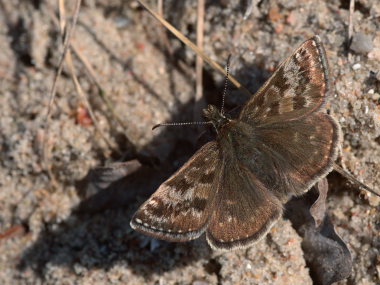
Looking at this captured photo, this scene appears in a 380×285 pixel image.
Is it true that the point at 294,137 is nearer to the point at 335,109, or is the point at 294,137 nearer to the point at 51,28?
the point at 335,109

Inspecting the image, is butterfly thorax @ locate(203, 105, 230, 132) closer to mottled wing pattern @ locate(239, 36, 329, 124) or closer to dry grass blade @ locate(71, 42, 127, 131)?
mottled wing pattern @ locate(239, 36, 329, 124)

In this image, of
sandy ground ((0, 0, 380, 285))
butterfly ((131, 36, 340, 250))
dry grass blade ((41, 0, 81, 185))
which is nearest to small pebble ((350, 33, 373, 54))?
sandy ground ((0, 0, 380, 285))

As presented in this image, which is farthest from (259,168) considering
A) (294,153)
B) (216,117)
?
(216,117)

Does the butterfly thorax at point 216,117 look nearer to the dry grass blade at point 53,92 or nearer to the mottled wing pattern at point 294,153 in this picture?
the mottled wing pattern at point 294,153

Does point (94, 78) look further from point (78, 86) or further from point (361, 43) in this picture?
point (361, 43)

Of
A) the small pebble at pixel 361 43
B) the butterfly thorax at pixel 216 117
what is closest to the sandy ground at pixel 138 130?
the small pebble at pixel 361 43

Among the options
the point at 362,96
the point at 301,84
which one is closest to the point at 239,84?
the point at 301,84
